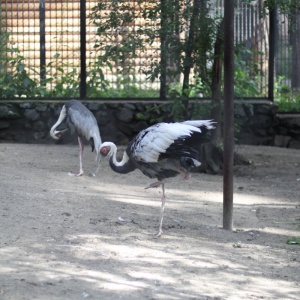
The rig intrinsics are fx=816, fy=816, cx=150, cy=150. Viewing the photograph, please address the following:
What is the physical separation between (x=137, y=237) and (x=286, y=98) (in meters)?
6.56

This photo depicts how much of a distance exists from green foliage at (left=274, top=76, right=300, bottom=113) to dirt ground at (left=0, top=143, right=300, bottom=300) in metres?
2.51

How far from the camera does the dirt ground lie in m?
5.40

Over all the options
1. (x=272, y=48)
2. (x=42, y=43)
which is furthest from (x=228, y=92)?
(x=42, y=43)

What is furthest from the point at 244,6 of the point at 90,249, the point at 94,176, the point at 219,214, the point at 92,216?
the point at 90,249

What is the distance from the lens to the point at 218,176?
33.3ft

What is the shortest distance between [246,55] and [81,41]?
95.7 inches

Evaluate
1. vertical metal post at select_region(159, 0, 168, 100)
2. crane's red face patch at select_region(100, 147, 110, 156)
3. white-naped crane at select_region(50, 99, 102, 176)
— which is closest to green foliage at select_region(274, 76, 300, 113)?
vertical metal post at select_region(159, 0, 168, 100)

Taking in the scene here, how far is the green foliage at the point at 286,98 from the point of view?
41.1ft

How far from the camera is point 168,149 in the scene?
679 cm

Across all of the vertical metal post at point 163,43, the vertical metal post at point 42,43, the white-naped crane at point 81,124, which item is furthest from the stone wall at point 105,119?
the white-naped crane at point 81,124

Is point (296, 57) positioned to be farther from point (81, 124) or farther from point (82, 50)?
point (81, 124)

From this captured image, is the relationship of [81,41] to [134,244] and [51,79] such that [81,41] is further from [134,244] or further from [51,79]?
[134,244]

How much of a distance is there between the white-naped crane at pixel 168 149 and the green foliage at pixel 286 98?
18.9 ft

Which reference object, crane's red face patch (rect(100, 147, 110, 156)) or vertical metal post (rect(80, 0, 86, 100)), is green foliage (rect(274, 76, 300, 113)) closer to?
vertical metal post (rect(80, 0, 86, 100))
